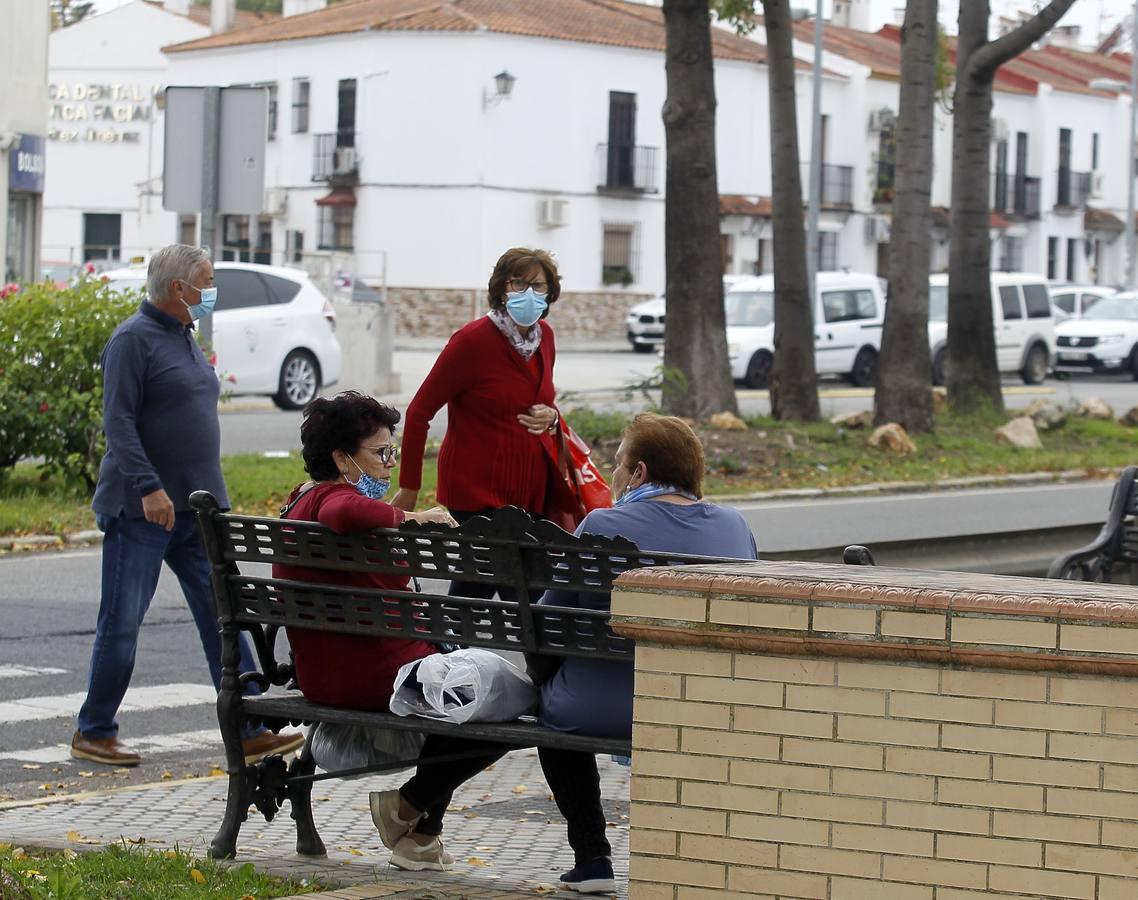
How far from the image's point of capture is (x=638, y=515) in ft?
17.5

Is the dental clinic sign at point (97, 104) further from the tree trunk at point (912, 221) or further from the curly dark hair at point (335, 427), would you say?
the curly dark hair at point (335, 427)

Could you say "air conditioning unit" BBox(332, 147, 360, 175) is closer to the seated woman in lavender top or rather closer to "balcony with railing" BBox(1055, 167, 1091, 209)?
"balcony with railing" BBox(1055, 167, 1091, 209)

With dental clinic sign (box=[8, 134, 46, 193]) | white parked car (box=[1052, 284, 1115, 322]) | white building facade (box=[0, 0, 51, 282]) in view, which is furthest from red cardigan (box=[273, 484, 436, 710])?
white parked car (box=[1052, 284, 1115, 322])

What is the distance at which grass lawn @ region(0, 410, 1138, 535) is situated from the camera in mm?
14609

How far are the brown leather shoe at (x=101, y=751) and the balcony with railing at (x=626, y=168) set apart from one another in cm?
4717

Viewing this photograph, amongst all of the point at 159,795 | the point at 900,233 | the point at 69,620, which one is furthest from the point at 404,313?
the point at 159,795

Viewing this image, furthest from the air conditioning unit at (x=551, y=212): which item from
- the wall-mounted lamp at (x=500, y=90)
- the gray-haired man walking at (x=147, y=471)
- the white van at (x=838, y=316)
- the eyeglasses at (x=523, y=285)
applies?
the eyeglasses at (x=523, y=285)

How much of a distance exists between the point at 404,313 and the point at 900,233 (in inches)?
1265

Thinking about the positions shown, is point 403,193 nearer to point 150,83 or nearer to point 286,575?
point 150,83

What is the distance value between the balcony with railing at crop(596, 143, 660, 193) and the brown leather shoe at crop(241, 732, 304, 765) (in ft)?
155

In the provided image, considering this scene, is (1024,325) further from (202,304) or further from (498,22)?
(202,304)

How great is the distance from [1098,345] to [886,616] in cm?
3696

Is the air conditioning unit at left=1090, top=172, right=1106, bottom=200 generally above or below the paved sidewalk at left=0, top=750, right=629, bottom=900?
above

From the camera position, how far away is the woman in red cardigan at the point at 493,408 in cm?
722
